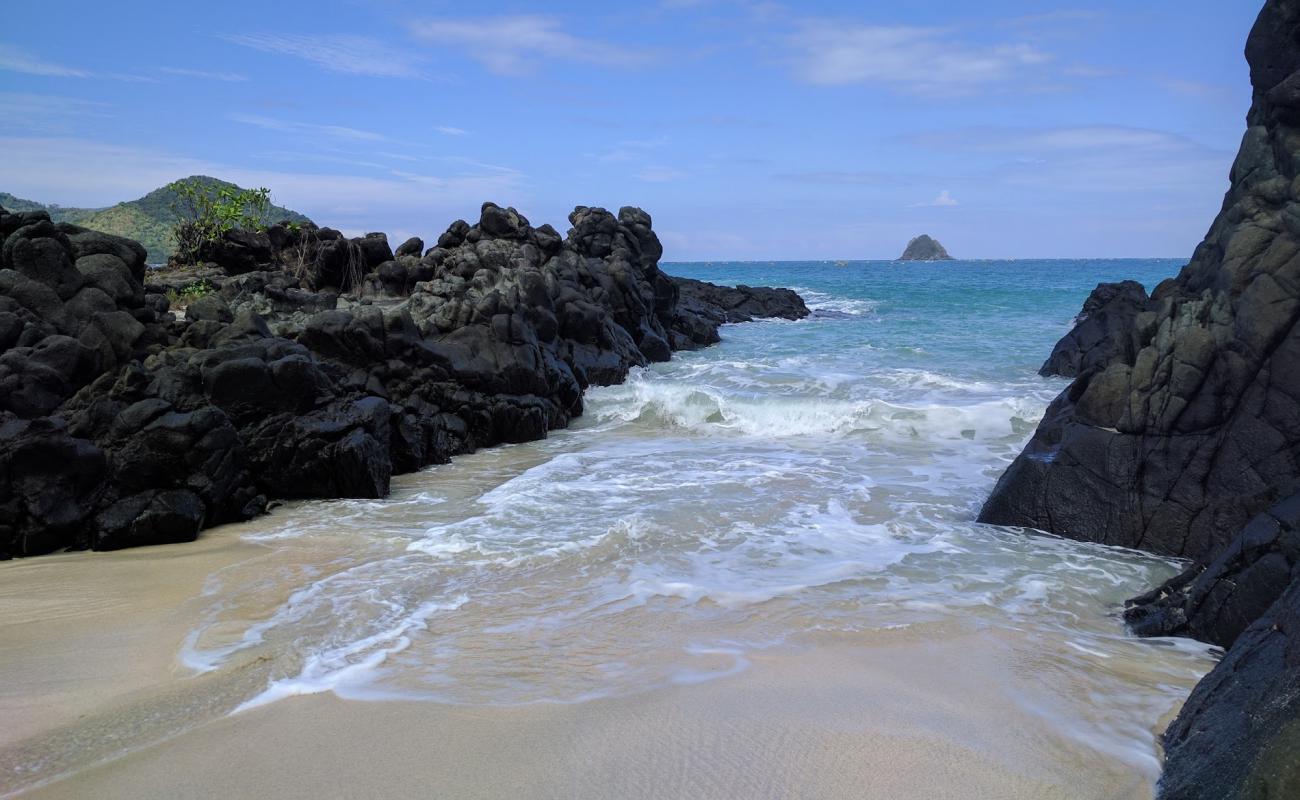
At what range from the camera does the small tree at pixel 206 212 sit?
25953 mm

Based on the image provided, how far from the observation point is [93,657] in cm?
571

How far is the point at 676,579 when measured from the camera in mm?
7477

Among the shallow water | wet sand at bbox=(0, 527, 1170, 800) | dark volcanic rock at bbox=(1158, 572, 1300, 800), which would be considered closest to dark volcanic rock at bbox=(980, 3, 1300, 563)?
the shallow water

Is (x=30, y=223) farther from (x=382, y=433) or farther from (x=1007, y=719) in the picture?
(x=1007, y=719)

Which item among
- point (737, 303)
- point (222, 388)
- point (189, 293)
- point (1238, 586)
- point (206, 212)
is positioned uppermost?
point (206, 212)

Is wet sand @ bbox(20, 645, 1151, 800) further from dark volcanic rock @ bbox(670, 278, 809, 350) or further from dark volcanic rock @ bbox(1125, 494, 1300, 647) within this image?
dark volcanic rock @ bbox(670, 278, 809, 350)

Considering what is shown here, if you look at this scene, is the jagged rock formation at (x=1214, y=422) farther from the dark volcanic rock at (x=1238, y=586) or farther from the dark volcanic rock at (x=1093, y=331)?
the dark volcanic rock at (x=1093, y=331)

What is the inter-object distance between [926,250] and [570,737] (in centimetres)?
19680

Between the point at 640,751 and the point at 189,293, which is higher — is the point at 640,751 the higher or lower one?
the lower one

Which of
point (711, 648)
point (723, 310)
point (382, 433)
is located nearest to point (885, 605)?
point (711, 648)

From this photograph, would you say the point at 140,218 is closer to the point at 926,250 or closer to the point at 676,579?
the point at 676,579

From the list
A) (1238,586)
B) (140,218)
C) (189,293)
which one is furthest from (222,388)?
(140,218)

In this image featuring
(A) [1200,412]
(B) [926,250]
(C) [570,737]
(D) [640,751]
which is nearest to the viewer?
(D) [640,751]

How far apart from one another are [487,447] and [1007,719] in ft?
35.3
